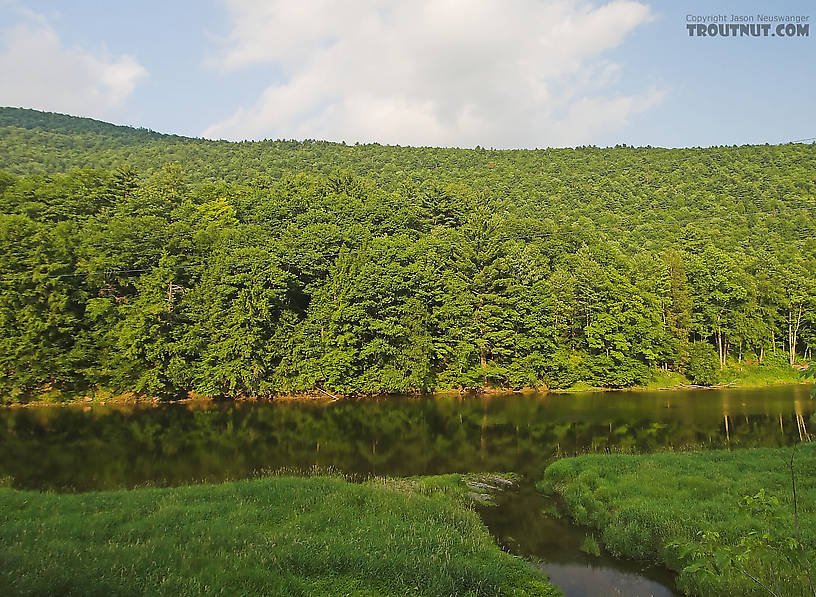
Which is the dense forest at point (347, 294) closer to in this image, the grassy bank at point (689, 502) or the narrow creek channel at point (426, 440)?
the narrow creek channel at point (426, 440)

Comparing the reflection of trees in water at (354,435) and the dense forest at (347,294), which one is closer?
the reflection of trees in water at (354,435)

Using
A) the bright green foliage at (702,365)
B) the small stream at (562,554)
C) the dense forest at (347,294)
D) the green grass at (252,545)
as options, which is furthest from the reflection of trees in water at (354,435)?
the bright green foliage at (702,365)

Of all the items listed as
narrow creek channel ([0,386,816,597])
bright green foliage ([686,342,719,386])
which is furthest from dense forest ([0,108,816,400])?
narrow creek channel ([0,386,816,597])

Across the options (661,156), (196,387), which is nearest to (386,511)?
(196,387)

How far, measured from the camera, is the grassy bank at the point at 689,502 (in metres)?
10.5

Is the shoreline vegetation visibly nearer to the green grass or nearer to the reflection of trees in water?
the reflection of trees in water

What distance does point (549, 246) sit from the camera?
60.8m

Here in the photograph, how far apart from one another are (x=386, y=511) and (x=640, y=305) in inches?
1638

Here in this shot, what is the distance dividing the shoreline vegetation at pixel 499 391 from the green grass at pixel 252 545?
91.6 feet

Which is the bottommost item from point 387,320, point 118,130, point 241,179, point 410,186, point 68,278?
point 387,320

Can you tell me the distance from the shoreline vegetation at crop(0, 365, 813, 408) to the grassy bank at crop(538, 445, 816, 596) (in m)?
25.4

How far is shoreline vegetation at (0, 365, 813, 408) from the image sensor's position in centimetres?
4072

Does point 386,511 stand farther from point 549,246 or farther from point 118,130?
point 118,130

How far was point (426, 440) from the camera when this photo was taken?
26.9 m
